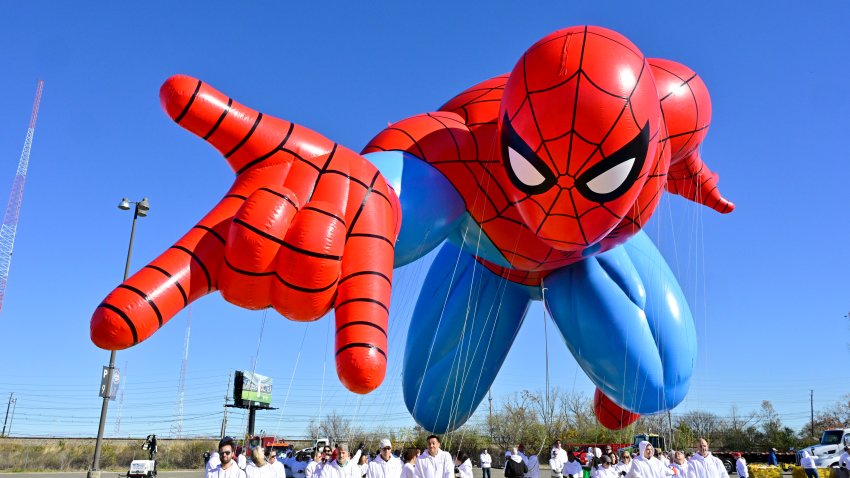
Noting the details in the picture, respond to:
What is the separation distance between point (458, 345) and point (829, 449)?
53.7ft

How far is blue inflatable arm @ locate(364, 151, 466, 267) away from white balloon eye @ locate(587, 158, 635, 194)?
184cm

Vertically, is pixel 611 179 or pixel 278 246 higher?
pixel 611 179

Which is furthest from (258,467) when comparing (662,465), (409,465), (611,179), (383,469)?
(662,465)

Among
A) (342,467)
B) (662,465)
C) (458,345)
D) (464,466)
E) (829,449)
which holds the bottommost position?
(464,466)

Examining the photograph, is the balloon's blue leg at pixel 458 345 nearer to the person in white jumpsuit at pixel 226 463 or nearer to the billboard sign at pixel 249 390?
the person in white jumpsuit at pixel 226 463

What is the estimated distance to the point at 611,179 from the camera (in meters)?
6.97

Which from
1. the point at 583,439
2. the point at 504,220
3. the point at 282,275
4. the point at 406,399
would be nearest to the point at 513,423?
the point at 583,439

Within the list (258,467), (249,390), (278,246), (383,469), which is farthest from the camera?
(249,390)

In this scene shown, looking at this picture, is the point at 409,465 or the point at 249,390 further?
the point at 249,390

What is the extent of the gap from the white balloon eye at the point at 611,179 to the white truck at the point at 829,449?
689 inches

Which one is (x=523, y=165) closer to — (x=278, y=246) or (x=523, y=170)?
(x=523, y=170)

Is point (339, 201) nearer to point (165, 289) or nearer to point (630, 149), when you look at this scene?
point (165, 289)

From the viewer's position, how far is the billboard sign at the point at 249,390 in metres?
25.3

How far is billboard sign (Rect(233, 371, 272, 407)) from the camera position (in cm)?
2534
